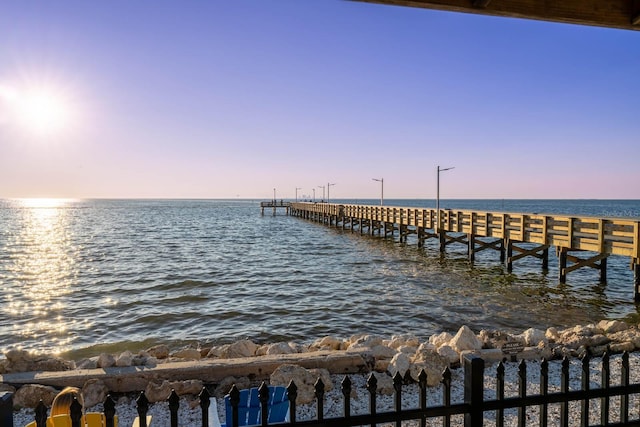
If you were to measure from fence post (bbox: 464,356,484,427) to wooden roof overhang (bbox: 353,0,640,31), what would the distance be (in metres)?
2.71

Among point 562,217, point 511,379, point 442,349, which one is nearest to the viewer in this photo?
point 511,379

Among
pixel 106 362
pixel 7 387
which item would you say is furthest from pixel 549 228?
pixel 7 387

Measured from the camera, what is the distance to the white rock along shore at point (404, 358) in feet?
17.4

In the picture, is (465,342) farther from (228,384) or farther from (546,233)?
(546,233)

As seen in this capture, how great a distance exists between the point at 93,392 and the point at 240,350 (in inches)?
104

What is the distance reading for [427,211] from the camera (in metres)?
28.8

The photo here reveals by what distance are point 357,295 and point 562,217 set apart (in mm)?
9361

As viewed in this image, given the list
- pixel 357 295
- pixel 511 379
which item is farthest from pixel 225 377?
pixel 357 295

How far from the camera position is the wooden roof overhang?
3479 mm

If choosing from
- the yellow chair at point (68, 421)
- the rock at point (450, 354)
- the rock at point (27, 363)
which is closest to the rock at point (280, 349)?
the rock at point (450, 354)

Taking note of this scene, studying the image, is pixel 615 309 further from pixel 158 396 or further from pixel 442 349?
pixel 158 396

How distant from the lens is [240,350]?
25.2ft

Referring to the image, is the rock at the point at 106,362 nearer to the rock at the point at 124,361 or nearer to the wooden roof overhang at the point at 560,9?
the rock at the point at 124,361

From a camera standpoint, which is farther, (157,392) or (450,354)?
(450,354)
